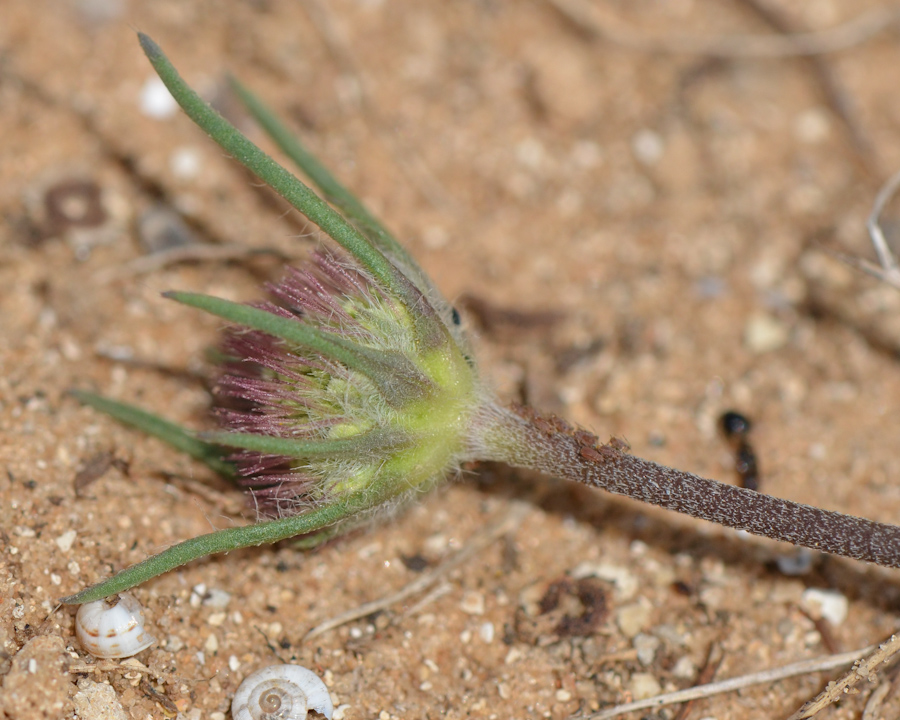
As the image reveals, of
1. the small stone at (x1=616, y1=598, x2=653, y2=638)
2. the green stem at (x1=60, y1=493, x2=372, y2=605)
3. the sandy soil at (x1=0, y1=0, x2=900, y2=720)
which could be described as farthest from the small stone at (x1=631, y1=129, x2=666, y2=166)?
the green stem at (x1=60, y1=493, x2=372, y2=605)

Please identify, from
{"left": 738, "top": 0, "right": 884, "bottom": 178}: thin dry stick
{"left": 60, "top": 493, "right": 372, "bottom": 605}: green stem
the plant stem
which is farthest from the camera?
{"left": 738, "top": 0, "right": 884, "bottom": 178}: thin dry stick

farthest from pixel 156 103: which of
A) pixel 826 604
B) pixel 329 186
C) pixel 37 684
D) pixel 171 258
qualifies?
pixel 826 604

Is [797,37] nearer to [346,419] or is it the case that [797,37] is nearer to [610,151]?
[610,151]

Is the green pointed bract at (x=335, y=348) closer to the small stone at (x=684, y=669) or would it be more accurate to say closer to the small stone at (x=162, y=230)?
the small stone at (x=684, y=669)

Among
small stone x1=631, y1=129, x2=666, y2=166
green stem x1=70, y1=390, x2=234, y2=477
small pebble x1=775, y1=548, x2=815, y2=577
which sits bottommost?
green stem x1=70, y1=390, x2=234, y2=477

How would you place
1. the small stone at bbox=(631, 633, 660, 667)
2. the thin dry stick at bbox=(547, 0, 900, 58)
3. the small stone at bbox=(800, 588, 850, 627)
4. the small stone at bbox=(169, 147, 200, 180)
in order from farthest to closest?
the thin dry stick at bbox=(547, 0, 900, 58) → the small stone at bbox=(169, 147, 200, 180) → the small stone at bbox=(800, 588, 850, 627) → the small stone at bbox=(631, 633, 660, 667)

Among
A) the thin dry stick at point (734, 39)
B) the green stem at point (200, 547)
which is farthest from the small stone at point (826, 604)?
the thin dry stick at point (734, 39)

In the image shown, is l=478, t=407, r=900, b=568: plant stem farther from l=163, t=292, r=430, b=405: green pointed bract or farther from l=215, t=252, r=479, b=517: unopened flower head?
l=163, t=292, r=430, b=405: green pointed bract

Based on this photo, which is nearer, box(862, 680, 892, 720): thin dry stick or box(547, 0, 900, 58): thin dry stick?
box(862, 680, 892, 720): thin dry stick
